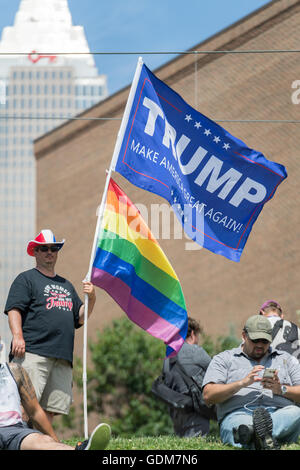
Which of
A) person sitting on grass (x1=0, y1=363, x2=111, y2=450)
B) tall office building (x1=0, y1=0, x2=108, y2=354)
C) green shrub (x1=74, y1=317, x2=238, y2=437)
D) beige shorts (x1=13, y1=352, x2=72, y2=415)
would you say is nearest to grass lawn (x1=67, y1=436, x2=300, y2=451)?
beige shorts (x1=13, y1=352, x2=72, y2=415)

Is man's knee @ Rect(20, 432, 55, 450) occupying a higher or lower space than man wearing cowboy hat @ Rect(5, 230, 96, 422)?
lower

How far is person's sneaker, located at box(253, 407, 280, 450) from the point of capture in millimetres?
5570

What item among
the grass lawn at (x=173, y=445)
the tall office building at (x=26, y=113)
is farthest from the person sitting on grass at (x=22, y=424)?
the tall office building at (x=26, y=113)

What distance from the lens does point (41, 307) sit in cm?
664

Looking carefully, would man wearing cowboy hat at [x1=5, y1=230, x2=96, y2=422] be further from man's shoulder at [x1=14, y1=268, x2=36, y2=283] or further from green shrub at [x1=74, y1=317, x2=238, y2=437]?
green shrub at [x1=74, y1=317, x2=238, y2=437]

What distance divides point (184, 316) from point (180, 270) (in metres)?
28.6

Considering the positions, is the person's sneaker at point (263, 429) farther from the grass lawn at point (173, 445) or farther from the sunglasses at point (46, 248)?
the sunglasses at point (46, 248)

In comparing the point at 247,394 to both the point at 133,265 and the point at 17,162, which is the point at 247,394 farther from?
the point at 17,162

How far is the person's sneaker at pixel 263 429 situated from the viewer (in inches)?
219

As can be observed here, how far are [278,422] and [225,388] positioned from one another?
468 millimetres

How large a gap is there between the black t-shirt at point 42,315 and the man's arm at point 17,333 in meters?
0.05

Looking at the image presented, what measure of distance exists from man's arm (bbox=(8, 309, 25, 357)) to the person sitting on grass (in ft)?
3.23

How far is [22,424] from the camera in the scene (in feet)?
16.9
